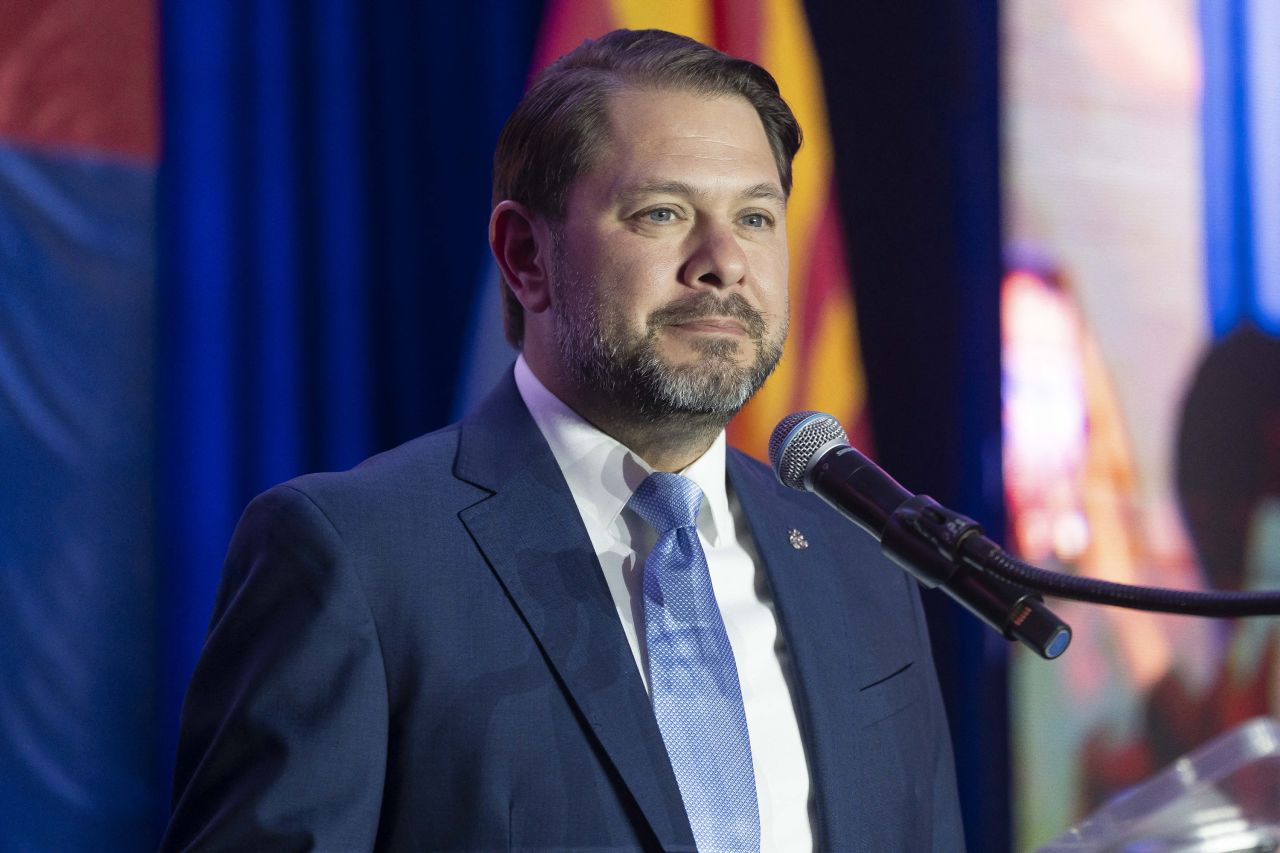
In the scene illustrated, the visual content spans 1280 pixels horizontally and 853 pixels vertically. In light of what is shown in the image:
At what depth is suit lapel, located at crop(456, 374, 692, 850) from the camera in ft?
4.80

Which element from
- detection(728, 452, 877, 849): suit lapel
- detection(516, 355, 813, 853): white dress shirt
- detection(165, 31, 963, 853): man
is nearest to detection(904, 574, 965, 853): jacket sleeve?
detection(165, 31, 963, 853): man

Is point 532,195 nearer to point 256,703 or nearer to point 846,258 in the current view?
point 256,703

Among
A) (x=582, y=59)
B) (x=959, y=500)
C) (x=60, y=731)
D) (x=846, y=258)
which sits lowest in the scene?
(x=60, y=731)

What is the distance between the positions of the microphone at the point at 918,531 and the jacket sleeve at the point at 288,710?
1.68 ft

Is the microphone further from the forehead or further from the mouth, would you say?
the forehead

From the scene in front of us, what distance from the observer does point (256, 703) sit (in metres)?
1.40

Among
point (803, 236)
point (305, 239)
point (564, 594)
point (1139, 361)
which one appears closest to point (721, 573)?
point (564, 594)

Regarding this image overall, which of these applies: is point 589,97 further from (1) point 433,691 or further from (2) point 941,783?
(2) point 941,783

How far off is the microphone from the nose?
38 cm

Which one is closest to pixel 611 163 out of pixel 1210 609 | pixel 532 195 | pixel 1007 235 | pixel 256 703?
pixel 532 195

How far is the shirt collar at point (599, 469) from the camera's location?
1691 mm

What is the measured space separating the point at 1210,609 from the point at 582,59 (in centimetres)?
126

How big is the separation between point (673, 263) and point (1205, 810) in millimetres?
905

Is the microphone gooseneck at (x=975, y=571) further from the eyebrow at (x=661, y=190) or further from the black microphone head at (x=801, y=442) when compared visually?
the eyebrow at (x=661, y=190)
